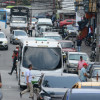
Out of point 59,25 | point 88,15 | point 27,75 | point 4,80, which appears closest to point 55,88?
point 27,75

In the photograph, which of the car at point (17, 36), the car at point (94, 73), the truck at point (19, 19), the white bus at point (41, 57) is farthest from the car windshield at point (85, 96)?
the truck at point (19, 19)

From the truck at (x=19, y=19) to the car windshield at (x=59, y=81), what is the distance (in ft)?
135

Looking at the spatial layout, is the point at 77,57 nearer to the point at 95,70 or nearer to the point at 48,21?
the point at 95,70

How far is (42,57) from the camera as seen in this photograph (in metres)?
25.0

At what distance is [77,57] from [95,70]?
27.6ft

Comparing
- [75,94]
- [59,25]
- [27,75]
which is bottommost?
[59,25]

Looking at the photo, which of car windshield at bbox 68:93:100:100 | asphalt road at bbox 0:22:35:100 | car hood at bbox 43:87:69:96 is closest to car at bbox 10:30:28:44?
asphalt road at bbox 0:22:35:100

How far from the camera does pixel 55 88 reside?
19.0 metres

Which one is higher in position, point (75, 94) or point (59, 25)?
point (75, 94)

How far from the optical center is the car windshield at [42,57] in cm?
2481

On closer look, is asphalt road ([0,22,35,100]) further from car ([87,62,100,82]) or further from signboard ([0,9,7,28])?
signboard ([0,9,7,28])

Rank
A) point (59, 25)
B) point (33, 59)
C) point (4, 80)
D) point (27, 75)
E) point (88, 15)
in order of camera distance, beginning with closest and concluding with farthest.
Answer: point (27, 75), point (33, 59), point (4, 80), point (88, 15), point (59, 25)

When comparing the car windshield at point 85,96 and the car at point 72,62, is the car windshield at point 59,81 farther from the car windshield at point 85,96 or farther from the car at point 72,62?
the car at point 72,62

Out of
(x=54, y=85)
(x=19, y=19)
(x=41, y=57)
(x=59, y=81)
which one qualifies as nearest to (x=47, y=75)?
(x=59, y=81)
